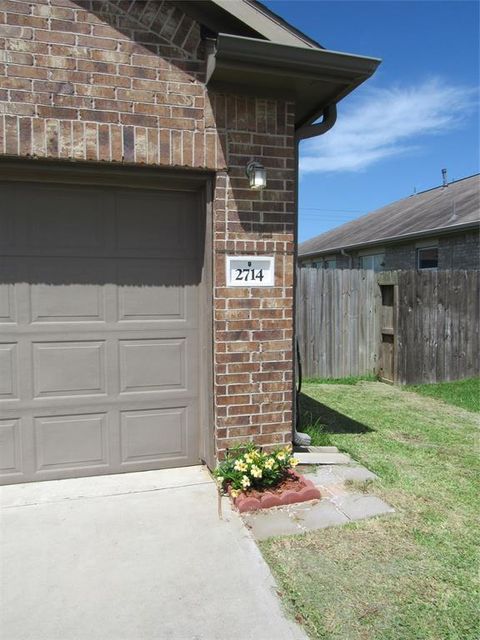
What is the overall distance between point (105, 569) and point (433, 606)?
1.73 meters

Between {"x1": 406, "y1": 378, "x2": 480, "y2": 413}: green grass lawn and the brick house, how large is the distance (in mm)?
4046

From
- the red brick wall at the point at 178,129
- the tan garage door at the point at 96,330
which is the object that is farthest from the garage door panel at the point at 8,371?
the red brick wall at the point at 178,129

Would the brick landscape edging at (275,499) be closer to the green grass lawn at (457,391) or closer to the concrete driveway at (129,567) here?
the concrete driveway at (129,567)

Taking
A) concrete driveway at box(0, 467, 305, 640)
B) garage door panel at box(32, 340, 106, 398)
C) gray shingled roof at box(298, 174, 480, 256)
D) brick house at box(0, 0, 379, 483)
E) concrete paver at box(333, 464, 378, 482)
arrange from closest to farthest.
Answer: concrete driveway at box(0, 467, 305, 640), brick house at box(0, 0, 379, 483), garage door panel at box(32, 340, 106, 398), concrete paver at box(333, 464, 378, 482), gray shingled roof at box(298, 174, 480, 256)

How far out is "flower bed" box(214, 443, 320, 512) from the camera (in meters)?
3.34

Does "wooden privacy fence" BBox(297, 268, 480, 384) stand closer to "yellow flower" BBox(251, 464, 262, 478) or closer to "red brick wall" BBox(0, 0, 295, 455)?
"red brick wall" BBox(0, 0, 295, 455)

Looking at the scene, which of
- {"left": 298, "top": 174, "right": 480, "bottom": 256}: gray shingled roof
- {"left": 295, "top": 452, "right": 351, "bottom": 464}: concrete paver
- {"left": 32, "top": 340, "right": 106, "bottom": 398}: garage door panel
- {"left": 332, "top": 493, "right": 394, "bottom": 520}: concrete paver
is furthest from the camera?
{"left": 298, "top": 174, "right": 480, "bottom": 256}: gray shingled roof

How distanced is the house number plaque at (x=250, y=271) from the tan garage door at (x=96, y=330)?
0.39m

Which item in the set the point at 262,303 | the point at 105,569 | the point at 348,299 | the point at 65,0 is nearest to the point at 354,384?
the point at 348,299

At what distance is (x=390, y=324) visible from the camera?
8.21 meters

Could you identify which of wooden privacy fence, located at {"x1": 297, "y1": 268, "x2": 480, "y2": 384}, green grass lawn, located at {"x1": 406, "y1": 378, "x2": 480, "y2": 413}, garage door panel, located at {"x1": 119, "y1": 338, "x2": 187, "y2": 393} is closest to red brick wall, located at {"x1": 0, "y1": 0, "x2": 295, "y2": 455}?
garage door panel, located at {"x1": 119, "y1": 338, "x2": 187, "y2": 393}

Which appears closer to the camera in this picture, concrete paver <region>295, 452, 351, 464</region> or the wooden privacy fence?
concrete paver <region>295, 452, 351, 464</region>

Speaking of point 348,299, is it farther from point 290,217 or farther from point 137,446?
point 137,446

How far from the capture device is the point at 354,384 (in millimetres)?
8203
